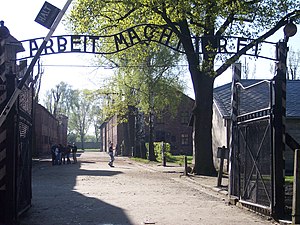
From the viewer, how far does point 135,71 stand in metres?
44.7

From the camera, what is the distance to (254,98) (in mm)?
14391

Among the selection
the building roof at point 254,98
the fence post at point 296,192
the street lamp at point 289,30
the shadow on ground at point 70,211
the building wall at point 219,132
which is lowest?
the shadow on ground at point 70,211

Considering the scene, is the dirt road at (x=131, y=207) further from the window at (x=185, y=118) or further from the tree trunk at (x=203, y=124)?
the window at (x=185, y=118)

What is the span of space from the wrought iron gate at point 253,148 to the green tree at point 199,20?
480cm

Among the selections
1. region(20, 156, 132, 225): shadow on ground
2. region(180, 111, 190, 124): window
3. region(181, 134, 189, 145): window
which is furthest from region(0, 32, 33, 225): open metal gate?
region(180, 111, 190, 124): window

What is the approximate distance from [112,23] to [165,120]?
50567mm

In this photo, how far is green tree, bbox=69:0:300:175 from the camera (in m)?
20.6

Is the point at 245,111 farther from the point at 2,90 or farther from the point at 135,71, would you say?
the point at 135,71

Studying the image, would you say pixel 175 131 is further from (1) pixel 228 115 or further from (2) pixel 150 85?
(1) pixel 228 115

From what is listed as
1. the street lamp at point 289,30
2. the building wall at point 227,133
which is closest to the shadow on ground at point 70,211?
the street lamp at point 289,30

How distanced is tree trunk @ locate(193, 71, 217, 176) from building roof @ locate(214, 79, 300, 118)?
1.97 m

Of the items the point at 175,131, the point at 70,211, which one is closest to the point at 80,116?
the point at 175,131

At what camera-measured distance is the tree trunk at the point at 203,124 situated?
84.6 ft

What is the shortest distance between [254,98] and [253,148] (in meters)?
1.83
